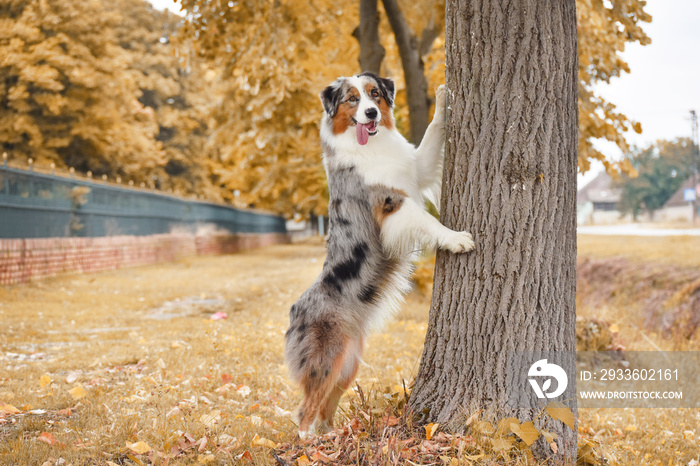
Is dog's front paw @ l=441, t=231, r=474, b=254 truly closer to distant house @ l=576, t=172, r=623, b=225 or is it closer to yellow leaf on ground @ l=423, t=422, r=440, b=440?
yellow leaf on ground @ l=423, t=422, r=440, b=440

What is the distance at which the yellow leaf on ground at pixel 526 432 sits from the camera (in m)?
2.84

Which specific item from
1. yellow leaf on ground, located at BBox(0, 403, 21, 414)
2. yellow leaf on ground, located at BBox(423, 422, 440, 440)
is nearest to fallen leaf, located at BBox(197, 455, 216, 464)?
yellow leaf on ground, located at BBox(423, 422, 440, 440)

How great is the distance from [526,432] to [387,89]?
2.75 m

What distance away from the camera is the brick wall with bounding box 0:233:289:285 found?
35.9 ft

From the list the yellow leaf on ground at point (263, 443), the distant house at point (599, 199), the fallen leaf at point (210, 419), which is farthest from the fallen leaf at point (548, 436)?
the distant house at point (599, 199)

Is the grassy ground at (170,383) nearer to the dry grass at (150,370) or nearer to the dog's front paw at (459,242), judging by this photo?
the dry grass at (150,370)

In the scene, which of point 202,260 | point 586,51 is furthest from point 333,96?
point 202,260

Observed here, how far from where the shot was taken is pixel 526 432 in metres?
2.86

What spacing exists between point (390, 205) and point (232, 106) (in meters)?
14.3

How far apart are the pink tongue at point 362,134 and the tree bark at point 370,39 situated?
533 centimetres

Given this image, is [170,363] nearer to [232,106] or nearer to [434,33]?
[434,33]

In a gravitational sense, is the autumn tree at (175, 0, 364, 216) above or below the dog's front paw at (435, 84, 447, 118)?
above

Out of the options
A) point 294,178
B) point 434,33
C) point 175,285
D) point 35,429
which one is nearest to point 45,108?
point 294,178

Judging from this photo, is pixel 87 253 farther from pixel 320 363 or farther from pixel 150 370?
pixel 320 363
